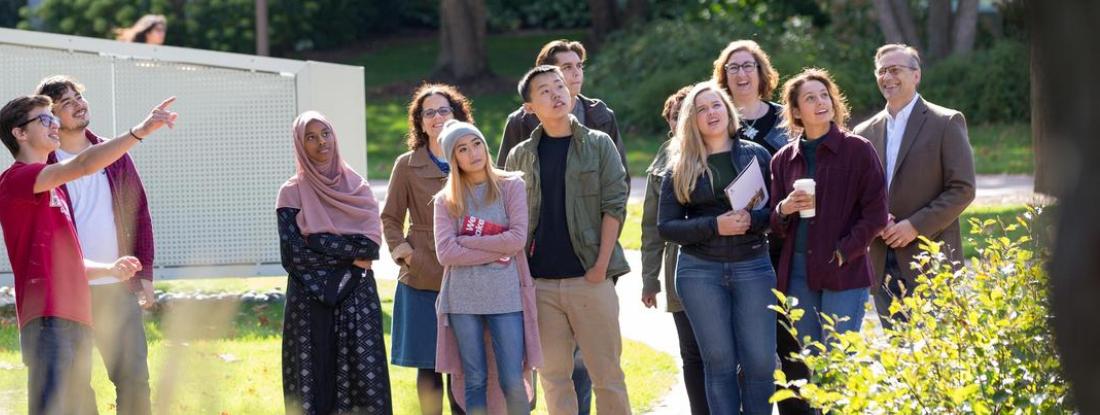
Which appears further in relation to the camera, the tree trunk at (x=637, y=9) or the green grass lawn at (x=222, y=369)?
the tree trunk at (x=637, y=9)

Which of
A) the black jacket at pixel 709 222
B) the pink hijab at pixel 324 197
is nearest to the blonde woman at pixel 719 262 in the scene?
the black jacket at pixel 709 222


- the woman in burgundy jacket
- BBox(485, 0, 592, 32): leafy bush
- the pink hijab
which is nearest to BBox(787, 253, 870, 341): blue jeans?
the woman in burgundy jacket

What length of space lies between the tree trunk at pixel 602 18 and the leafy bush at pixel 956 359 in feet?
97.1

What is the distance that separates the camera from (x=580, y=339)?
6324mm

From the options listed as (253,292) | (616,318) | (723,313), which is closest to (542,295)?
(616,318)

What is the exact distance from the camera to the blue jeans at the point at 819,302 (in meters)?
6.00

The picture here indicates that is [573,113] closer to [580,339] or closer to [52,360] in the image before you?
[580,339]

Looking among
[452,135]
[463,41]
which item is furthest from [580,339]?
[463,41]

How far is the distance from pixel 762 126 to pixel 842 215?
2.88 ft

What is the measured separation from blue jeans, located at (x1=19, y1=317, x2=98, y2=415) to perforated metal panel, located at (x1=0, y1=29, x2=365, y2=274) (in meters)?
4.26

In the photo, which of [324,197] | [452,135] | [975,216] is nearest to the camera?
[452,135]

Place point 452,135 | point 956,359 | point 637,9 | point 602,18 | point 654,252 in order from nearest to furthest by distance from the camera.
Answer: point 956,359
point 452,135
point 654,252
point 637,9
point 602,18

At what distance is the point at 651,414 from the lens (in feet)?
24.3

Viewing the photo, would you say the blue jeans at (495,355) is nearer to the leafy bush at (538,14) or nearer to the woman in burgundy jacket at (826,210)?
the woman in burgundy jacket at (826,210)
